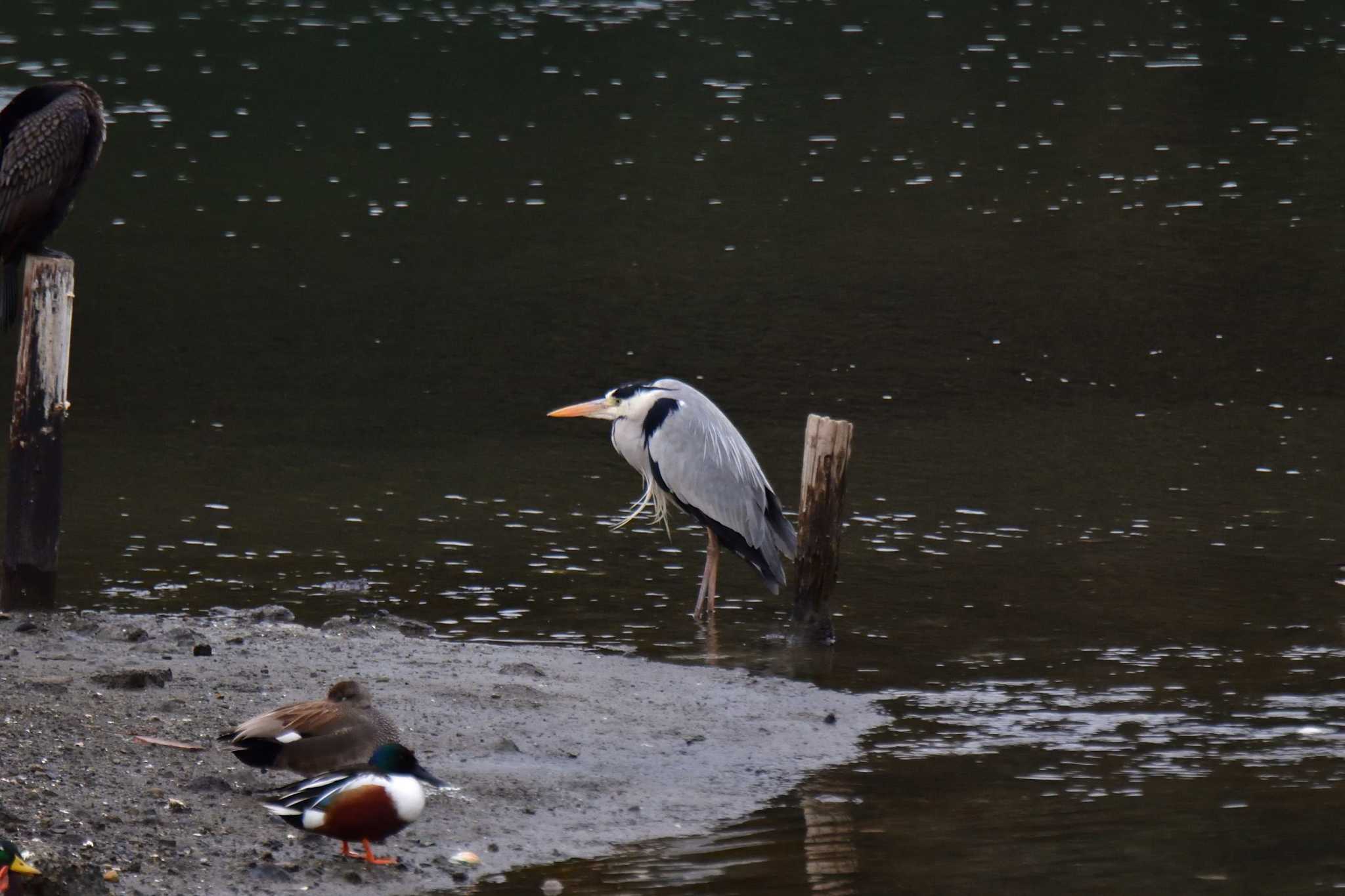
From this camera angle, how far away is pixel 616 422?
1272cm

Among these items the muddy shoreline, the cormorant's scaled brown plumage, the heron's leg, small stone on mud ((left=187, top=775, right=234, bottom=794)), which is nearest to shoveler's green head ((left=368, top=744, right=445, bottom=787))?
the muddy shoreline

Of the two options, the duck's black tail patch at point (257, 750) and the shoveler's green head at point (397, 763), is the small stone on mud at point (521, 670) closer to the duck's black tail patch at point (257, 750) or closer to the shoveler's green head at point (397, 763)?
the duck's black tail patch at point (257, 750)

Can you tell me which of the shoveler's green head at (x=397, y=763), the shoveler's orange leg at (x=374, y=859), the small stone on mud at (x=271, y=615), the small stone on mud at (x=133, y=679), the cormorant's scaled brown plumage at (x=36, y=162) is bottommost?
the small stone on mud at (x=271, y=615)

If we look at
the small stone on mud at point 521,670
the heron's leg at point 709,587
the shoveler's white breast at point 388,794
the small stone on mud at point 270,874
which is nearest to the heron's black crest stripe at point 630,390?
the heron's leg at point 709,587

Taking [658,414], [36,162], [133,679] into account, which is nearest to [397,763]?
[133,679]

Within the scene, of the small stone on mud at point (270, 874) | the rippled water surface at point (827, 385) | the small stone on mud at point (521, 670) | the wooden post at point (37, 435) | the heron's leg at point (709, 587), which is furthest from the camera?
the heron's leg at point (709, 587)

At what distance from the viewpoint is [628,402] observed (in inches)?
495

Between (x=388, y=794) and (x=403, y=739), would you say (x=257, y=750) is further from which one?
(x=403, y=739)

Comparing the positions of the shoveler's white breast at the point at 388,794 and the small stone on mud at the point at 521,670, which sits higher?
the shoveler's white breast at the point at 388,794

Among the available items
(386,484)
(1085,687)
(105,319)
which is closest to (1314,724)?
(1085,687)

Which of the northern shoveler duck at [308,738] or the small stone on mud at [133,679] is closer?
the northern shoveler duck at [308,738]

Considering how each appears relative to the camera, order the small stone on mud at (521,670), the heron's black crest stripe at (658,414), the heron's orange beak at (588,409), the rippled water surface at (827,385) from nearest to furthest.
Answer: the rippled water surface at (827,385) → the small stone on mud at (521,670) → the heron's black crest stripe at (658,414) → the heron's orange beak at (588,409)

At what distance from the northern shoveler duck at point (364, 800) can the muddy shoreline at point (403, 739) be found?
0.24 m

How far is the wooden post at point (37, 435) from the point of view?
1062 centimetres
